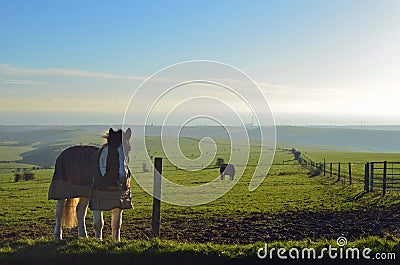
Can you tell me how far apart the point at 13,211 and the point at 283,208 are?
11.7m

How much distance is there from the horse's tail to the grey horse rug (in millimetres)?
356

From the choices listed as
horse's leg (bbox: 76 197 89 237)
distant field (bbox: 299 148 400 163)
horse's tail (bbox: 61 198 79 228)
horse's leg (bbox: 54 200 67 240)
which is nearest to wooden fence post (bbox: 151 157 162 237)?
horse's leg (bbox: 76 197 89 237)

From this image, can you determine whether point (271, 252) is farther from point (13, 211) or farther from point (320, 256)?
point (13, 211)

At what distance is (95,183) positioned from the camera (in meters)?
7.32

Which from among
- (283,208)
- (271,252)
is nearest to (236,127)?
(271,252)

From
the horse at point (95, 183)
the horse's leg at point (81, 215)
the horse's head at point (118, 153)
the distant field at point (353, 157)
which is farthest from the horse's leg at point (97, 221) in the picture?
the distant field at point (353, 157)

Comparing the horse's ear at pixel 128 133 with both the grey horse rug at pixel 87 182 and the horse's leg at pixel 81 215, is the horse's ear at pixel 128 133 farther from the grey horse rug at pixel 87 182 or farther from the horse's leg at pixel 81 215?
the horse's leg at pixel 81 215

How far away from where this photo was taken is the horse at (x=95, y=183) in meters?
7.26

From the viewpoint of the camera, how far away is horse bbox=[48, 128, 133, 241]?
726 centimetres

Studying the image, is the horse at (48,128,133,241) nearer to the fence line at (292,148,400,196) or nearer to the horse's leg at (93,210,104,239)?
the horse's leg at (93,210,104,239)

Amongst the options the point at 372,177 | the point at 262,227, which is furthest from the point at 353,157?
the point at 262,227

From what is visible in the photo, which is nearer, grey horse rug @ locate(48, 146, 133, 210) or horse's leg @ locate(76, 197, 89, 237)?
grey horse rug @ locate(48, 146, 133, 210)

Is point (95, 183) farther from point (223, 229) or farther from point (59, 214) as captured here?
point (223, 229)

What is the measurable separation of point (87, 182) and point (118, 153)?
1062mm
